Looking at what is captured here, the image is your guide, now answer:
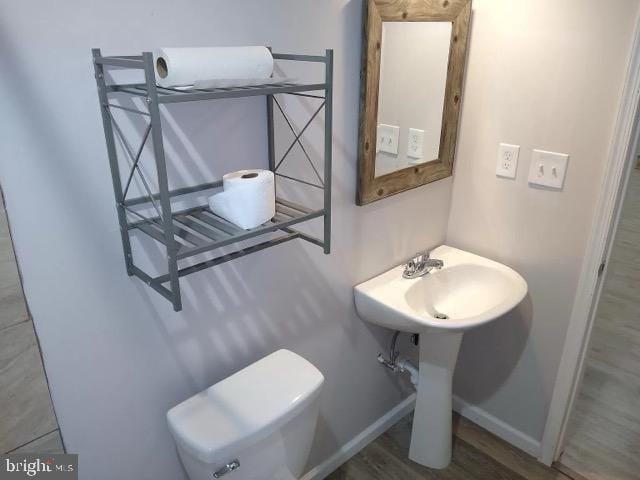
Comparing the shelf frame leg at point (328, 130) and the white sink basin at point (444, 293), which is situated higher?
the shelf frame leg at point (328, 130)

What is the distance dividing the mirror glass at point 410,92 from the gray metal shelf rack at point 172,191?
1.15 ft

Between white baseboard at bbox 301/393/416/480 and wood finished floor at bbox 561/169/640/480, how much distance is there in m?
0.67

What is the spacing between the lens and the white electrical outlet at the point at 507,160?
173 cm

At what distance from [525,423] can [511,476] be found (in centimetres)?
22

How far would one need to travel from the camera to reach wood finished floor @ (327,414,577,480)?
1920 mm

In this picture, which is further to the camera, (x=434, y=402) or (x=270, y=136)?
A: (x=434, y=402)

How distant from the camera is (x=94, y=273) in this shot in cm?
108

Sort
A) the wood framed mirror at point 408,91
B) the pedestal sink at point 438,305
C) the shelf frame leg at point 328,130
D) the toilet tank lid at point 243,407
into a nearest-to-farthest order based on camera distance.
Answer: the shelf frame leg at point 328,130 < the toilet tank lid at point 243,407 < the wood framed mirror at point 408,91 < the pedestal sink at point 438,305

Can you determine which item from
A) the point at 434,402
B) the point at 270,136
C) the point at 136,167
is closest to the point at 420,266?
the point at 434,402

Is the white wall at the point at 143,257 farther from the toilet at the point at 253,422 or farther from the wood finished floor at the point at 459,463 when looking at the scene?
the wood finished floor at the point at 459,463

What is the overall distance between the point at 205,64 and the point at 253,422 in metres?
0.84

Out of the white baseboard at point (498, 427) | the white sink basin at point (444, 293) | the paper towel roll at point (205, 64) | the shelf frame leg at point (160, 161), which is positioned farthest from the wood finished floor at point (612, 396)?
the shelf frame leg at point (160, 161)

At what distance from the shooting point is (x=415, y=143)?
1693 millimetres

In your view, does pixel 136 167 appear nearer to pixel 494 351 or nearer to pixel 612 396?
Answer: pixel 494 351
